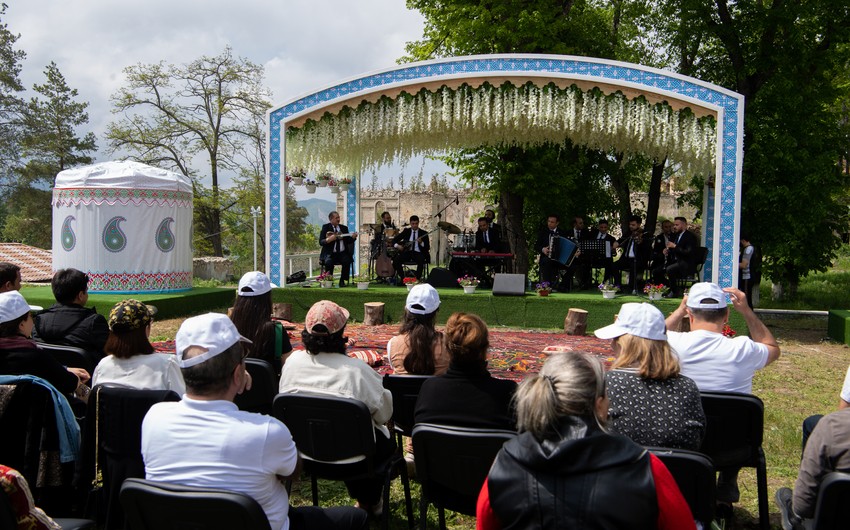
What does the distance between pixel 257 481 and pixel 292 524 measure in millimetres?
437

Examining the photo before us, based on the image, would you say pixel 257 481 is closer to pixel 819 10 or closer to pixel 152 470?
pixel 152 470

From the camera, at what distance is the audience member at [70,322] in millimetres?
4523

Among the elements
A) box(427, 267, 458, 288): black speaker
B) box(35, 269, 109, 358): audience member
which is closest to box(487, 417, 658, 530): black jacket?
box(35, 269, 109, 358): audience member

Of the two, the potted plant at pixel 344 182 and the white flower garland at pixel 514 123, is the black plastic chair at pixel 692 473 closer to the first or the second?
the white flower garland at pixel 514 123

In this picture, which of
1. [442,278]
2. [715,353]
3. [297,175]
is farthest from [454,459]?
[297,175]

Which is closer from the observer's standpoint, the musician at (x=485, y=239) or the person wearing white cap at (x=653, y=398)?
the person wearing white cap at (x=653, y=398)

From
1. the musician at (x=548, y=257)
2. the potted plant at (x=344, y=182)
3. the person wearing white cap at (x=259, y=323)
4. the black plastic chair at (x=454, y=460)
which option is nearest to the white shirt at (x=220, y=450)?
the black plastic chair at (x=454, y=460)

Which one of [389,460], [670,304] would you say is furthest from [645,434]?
[670,304]

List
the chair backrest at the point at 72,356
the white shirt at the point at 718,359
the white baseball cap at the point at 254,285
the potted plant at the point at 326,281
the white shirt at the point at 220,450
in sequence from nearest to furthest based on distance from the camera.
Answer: the white shirt at the point at 220,450, the white shirt at the point at 718,359, the chair backrest at the point at 72,356, the white baseball cap at the point at 254,285, the potted plant at the point at 326,281

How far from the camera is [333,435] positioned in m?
3.35

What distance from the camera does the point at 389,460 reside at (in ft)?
11.8

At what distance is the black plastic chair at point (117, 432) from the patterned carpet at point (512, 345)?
3.70m

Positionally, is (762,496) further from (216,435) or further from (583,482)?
(216,435)

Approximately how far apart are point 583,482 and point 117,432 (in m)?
2.33
